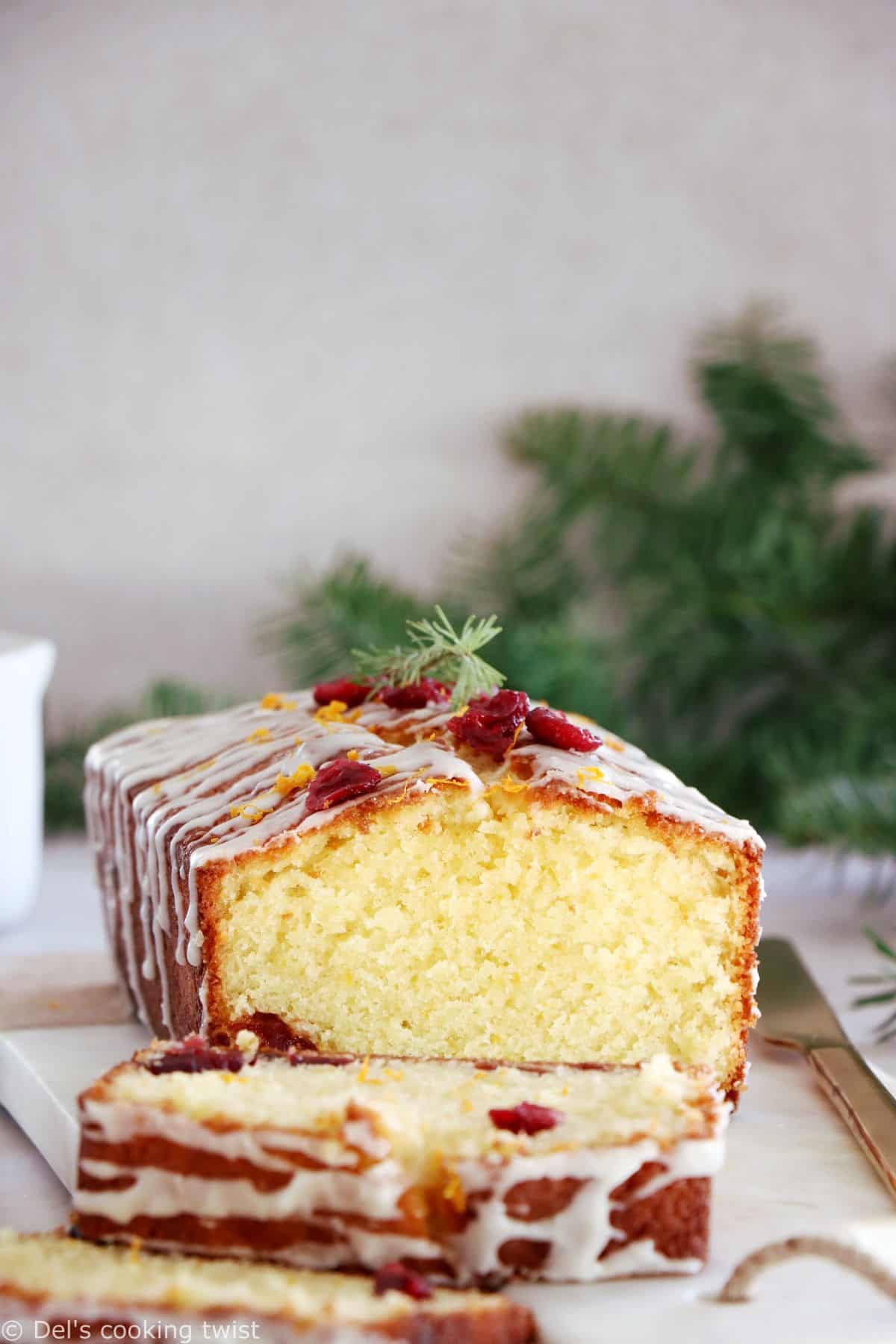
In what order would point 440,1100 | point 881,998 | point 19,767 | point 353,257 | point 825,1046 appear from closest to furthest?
point 440,1100 < point 825,1046 < point 881,998 < point 19,767 < point 353,257

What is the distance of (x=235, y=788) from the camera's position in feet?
8.22

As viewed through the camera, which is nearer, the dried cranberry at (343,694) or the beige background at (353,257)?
the dried cranberry at (343,694)

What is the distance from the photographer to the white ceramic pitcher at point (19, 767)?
135 inches

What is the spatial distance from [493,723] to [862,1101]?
0.87 m

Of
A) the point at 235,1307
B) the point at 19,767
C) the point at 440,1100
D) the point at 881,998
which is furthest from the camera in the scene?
the point at 19,767

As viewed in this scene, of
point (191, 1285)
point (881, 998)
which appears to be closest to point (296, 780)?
point (191, 1285)

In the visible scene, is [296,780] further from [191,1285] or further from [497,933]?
[191,1285]

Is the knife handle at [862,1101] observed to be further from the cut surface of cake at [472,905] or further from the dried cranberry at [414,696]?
the dried cranberry at [414,696]

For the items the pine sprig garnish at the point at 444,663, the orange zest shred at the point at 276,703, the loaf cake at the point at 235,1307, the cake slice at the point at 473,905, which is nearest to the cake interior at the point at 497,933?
the cake slice at the point at 473,905

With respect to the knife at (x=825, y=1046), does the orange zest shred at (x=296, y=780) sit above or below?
above

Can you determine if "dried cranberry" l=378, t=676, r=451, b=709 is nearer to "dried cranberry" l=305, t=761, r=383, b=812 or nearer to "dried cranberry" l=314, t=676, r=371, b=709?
"dried cranberry" l=314, t=676, r=371, b=709

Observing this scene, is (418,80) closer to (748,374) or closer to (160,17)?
(160,17)

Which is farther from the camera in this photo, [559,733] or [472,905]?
[559,733]

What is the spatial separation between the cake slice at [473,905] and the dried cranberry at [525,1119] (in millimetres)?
442
